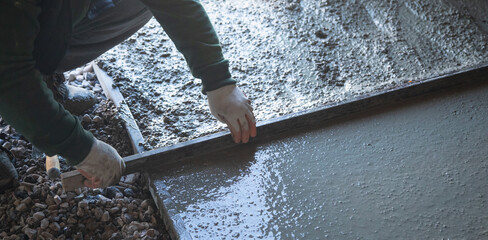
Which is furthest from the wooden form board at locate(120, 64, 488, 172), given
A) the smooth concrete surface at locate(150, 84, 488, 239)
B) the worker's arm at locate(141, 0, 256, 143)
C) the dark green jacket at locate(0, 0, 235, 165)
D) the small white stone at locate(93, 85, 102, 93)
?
the small white stone at locate(93, 85, 102, 93)

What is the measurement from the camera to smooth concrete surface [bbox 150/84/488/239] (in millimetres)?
1692

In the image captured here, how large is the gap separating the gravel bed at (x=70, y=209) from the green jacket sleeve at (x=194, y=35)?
531mm

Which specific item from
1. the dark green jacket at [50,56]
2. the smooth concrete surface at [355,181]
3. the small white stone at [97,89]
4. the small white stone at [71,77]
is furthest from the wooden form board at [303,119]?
the small white stone at [71,77]

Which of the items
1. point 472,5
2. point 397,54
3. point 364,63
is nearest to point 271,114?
point 364,63

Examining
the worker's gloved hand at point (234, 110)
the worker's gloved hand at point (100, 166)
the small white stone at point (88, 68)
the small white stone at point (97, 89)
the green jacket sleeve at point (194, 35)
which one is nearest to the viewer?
the worker's gloved hand at point (100, 166)

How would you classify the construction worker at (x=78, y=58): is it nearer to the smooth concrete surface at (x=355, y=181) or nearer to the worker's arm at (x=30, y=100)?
the worker's arm at (x=30, y=100)

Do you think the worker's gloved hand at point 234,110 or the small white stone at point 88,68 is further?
the small white stone at point 88,68

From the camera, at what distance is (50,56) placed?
1751 mm

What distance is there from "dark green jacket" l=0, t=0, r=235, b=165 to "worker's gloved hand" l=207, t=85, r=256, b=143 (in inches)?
1.8

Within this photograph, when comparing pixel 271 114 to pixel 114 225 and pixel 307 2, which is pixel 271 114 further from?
pixel 307 2

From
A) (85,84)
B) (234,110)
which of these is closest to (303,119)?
(234,110)

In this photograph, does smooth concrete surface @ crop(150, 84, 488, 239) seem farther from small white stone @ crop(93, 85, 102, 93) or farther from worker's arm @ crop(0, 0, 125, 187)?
small white stone @ crop(93, 85, 102, 93)

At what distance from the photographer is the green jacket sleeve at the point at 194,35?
1781mm

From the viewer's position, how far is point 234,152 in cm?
203
